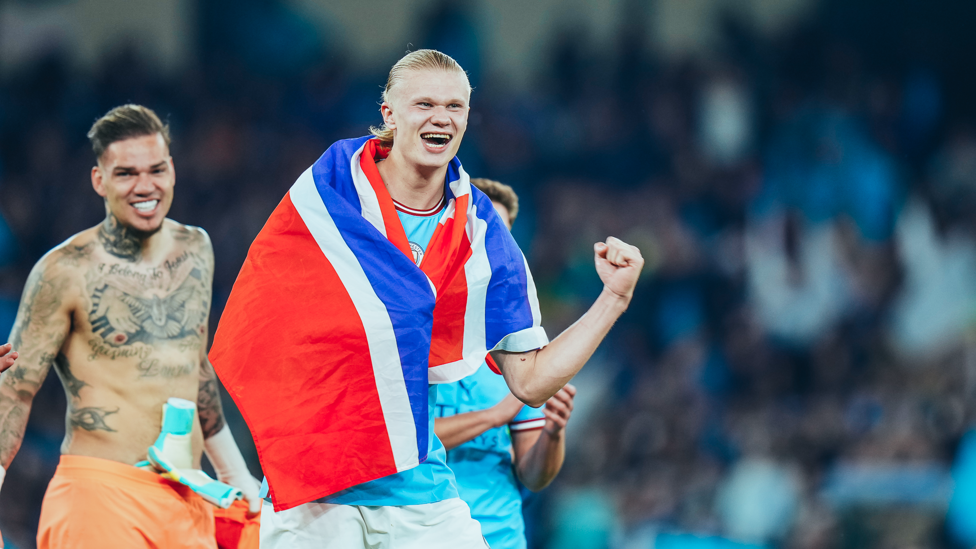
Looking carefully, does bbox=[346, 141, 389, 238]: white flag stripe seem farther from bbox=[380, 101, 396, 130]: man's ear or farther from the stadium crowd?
the stadium crowd

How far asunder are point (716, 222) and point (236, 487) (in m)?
6.24

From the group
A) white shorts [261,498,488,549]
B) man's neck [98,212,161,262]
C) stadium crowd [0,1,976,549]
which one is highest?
stadium crowd [0,1,976,549]

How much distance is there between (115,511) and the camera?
267cm

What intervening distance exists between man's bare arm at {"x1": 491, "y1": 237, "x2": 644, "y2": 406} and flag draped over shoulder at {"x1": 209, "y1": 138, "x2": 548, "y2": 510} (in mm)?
254

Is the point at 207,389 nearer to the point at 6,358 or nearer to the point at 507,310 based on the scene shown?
the point at 6,358

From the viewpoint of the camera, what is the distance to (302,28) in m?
9.62

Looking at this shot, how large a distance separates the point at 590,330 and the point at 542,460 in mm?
1050

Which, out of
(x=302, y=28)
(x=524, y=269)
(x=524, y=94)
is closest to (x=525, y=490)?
(x=524, y=269)

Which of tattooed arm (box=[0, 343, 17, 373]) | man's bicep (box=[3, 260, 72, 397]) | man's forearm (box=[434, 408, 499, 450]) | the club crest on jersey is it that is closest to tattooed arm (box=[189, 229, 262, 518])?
man's bicep (box=[3, 260, 72, 397])

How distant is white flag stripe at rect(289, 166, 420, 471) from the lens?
86.3 inches

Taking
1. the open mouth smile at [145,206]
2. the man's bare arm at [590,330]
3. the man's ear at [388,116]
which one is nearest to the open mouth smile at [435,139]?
the man's ear at [388,116]

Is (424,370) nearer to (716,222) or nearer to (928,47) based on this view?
(716,222)

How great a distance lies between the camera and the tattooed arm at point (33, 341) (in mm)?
2701

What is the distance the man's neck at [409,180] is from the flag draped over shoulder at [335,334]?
0.22 ft
